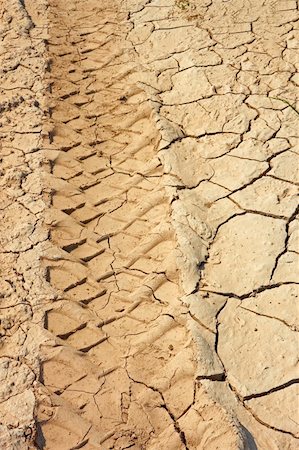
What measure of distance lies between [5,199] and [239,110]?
1.48 m

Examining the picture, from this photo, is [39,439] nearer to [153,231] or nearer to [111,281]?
[111,281]

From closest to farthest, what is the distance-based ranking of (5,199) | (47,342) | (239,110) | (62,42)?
(47,342)
(5,199)
(239,110)
(62,42)

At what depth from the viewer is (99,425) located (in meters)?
2.12

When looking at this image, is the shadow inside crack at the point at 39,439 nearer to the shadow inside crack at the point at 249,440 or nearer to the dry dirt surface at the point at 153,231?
the dry dirt surface at the point at 153,231

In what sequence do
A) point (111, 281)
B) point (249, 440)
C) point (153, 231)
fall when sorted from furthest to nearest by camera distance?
point (153, 231) → point (111, 281) → point (249, 440)

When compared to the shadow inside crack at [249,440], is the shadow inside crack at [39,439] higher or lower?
higher

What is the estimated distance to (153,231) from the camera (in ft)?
9.29

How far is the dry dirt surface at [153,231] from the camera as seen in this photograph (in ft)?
7.04

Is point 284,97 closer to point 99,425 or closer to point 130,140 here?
point 130,140

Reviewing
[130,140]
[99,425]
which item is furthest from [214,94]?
[99,425]

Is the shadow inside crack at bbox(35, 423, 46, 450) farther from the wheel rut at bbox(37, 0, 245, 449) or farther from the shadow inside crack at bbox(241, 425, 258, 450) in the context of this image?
the shadow inside crack at bbox(241, 425, 258, 450)

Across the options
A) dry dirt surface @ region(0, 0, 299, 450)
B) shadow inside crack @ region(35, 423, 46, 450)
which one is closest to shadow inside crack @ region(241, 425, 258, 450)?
dry dirt surface @ region(0, 0, 299, 450)

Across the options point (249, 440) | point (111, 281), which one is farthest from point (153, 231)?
point (249, 440)

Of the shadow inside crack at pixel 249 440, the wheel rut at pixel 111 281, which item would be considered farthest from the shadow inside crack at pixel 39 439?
the shadow inside crack at pixel 249 440
